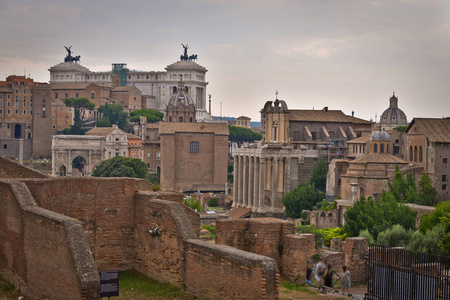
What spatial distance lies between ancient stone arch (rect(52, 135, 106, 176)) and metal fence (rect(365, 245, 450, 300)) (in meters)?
88.1

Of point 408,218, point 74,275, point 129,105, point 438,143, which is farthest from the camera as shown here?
point 129,105

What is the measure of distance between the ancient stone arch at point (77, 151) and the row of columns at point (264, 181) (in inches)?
1412

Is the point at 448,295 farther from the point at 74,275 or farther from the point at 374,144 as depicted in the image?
the point at 374,144

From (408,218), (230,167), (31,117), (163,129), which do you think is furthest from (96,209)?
(31,117)

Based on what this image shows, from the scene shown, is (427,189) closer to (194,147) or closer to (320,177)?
(320,177)

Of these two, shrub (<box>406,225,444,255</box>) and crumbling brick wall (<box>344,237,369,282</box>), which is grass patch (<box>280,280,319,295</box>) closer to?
crumbling brick wall (<box>344,237,369,282</box>)

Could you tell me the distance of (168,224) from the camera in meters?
17.0

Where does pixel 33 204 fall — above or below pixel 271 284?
above

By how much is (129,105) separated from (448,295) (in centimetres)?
13117

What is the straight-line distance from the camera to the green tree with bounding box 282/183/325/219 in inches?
2665

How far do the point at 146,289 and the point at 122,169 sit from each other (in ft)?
231

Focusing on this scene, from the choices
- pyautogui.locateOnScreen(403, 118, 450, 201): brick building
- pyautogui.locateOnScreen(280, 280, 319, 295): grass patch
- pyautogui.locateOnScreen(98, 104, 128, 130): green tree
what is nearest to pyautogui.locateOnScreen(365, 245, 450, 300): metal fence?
pyautogui.locateOnScreen(280, 280, 319, 295): grass patch

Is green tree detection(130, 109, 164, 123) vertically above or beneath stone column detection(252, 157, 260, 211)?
above

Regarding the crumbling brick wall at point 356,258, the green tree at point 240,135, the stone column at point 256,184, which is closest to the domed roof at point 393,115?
the green tree at point 240,135
